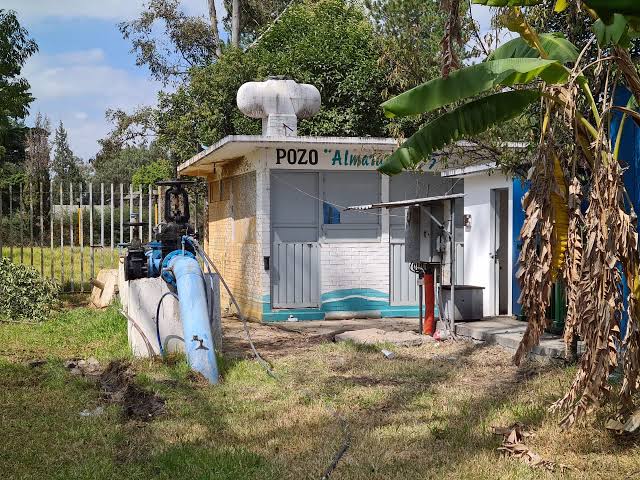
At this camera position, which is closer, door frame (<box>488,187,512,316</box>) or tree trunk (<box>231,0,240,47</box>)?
door frame (<box>488,187,512,316</box>)

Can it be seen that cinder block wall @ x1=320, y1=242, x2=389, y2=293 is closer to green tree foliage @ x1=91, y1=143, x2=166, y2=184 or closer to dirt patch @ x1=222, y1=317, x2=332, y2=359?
dirt patch @ x1=222, y1=317, x2=332, y2=359

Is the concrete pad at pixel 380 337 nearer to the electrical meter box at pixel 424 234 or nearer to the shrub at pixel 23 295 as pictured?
the electrical meter box at pixel 424 234

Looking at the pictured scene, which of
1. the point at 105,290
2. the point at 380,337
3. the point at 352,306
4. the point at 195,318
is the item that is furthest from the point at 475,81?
the point at 105,290

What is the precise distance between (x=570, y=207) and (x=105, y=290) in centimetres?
1309

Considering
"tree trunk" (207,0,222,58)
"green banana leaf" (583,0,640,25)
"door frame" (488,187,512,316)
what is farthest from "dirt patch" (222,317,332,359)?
"tree trunk" (207,0,222,58)

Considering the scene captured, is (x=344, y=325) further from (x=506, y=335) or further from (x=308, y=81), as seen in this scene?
(x=308, y=81)

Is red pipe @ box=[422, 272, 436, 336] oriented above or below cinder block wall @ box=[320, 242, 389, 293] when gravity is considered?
below

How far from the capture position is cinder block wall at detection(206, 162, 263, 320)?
16594mm

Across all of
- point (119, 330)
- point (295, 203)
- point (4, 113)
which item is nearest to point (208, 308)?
point (119, 330)

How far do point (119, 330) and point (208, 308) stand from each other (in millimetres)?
2919

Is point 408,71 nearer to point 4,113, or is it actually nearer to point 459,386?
point 459,386

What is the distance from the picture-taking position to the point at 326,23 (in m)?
25.5

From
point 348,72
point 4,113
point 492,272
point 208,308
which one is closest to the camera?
point 208,308

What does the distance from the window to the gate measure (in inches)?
22.2
